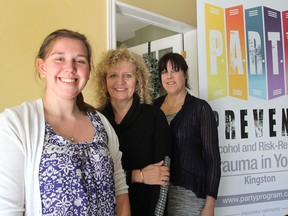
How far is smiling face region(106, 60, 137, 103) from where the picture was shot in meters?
1.35

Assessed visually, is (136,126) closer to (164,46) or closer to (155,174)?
(155,174)

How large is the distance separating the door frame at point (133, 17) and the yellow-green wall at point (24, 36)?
0.23 m

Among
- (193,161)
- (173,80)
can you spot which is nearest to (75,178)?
(193,161)

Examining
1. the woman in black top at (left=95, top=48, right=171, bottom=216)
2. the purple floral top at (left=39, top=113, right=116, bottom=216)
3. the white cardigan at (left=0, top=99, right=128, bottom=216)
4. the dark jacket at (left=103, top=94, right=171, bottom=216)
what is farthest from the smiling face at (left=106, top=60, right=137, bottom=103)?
the white cardigan at (left=0, top=99, right=128, bottom=216)

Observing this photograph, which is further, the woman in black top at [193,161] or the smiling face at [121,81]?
the woman in black top at [193,161]

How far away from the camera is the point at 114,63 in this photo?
1.36 meters

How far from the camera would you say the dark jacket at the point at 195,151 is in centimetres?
152

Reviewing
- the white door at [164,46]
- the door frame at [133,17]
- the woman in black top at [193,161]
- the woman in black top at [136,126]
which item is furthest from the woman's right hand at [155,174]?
the white door at [164,46]

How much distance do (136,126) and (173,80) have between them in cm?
54

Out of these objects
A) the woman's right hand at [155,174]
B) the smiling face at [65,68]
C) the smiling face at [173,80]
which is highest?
the smiling face at [173,80]

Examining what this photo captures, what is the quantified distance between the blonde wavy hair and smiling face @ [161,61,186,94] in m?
0.31

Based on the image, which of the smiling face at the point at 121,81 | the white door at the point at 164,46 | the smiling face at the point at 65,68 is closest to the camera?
the smiling face at the point at 65,68

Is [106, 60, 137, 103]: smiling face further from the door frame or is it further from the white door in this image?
the white door

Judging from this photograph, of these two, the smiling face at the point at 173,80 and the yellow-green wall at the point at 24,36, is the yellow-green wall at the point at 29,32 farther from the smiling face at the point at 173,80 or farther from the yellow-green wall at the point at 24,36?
the smiling face at the point at 173,80
